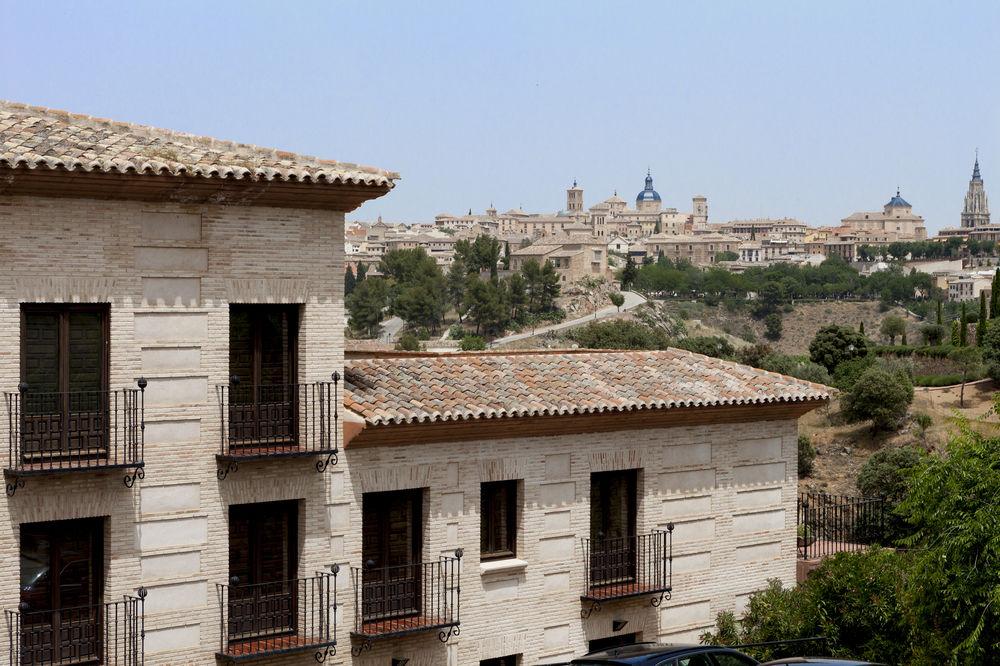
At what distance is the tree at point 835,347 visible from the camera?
72562 millimetres

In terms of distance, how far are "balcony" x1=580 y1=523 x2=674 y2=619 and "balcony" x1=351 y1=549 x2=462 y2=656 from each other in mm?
1841

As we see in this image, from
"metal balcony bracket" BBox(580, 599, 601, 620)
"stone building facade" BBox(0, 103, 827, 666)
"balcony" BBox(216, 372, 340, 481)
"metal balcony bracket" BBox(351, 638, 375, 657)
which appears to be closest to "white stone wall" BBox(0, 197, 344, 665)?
"stone building facade" BBox(0, 103, 827, 666)

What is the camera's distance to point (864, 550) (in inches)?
727

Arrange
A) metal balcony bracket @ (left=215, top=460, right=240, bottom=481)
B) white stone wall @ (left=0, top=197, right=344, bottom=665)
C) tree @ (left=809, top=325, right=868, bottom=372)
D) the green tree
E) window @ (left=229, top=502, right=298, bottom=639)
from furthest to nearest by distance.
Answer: tree @ (left=809, top=325, right=868, bottom=372) → the green tree → window @ (left=229, top=502, right=298, bottom=639) → metal balcony bracket @ (left=215, top=460, right=240, bottom=481) → white stone wall @ (left=0, top=197, right=344, bottom=665)

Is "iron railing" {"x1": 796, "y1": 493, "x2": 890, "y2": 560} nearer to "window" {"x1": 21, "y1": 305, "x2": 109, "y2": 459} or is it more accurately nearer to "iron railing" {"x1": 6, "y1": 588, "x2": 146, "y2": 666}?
"iron railing" {"x1": 6, "y1": 588, "x2": 146, "y2": 666}

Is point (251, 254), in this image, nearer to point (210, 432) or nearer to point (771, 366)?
point (210, 432)

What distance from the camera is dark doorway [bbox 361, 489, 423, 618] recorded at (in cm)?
1427

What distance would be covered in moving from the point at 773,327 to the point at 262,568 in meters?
147

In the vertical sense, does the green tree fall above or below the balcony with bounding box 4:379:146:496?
below

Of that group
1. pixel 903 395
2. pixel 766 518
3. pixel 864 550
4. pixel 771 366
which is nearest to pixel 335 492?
pixel 766 518

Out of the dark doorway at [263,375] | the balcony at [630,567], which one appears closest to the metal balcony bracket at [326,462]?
the dark doorway at [263,375]

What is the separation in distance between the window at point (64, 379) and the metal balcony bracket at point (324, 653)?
9.77ft

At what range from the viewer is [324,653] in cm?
1373

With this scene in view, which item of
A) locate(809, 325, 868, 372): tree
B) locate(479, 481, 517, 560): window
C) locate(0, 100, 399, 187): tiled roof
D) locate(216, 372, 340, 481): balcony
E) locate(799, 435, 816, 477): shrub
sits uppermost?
locate(0, 100, 399, 187): tiled roof
